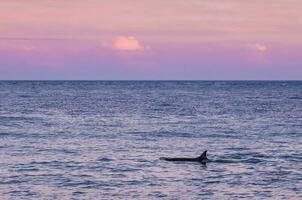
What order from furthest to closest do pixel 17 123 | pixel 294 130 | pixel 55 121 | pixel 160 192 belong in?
1. pixel 55 121
2. pixel 17 123
3. pixel 294 130
4. pixel 160 192

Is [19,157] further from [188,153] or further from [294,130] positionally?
[294,130]

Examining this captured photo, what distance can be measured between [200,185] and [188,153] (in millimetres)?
13809

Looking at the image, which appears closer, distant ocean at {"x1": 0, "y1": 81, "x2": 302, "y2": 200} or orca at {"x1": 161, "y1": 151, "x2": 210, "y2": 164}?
distant ocean at {"x1": 0, "y1": 81, "x2": 302, "y2": 200}

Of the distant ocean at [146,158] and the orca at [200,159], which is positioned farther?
the orca at [200,159]

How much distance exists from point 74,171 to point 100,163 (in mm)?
3998

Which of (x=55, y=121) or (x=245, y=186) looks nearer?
(x=245, y=186)

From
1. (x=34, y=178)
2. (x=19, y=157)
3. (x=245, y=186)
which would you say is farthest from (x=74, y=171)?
(x=245, y=186)

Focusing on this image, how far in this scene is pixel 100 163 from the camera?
47.8 m

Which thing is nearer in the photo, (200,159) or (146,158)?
(200,159)

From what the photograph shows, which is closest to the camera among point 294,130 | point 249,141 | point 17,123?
point 249,141

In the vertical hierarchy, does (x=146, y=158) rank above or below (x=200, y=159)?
below

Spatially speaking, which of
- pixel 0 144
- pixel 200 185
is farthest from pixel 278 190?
pixel 0 144

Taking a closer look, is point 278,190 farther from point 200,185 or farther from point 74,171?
point 74,171

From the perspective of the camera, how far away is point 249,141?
62344mm
